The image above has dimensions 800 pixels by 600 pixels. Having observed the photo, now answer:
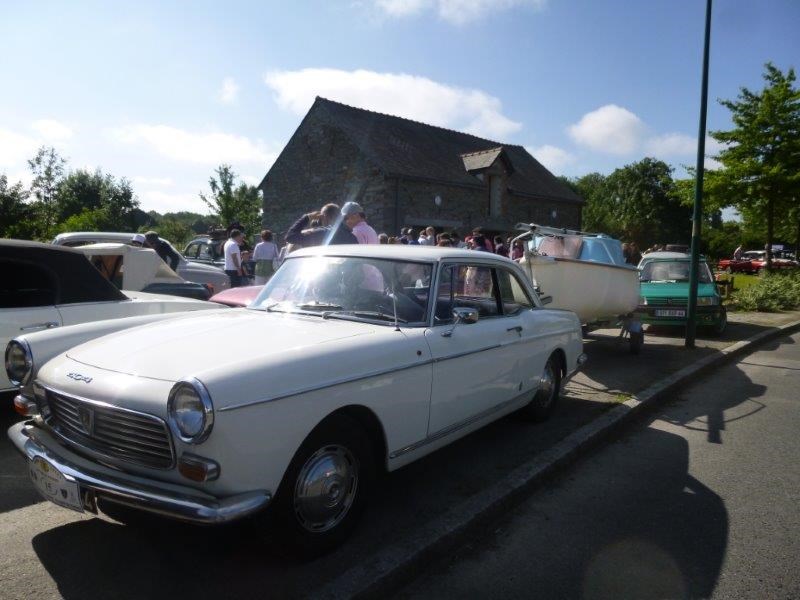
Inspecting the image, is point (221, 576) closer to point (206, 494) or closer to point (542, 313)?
point (206, 494)

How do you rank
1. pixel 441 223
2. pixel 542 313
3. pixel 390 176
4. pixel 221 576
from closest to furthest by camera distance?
pixel 221 576 → pixel 542 313 → pixel 390 176 → pixel 441 223

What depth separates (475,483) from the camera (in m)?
3.79

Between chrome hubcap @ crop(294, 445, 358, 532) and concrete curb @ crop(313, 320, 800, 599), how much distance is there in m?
0.28

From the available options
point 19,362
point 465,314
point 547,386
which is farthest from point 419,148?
point 19,362

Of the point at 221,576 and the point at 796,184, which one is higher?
the point at 796,184

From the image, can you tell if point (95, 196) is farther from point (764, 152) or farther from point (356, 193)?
point (764, 152)

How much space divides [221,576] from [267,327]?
130 cm

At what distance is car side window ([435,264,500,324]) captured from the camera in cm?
378

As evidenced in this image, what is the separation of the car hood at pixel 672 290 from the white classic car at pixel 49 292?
930 cm

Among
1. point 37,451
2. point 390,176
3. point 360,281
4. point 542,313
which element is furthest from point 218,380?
point 390,176

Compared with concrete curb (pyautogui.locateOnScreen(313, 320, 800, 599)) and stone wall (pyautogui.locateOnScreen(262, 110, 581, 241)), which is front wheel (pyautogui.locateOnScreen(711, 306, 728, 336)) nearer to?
concrete curb (pyautogui.locateOnScreen(313, 320, 800, 599))

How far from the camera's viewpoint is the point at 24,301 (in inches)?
178

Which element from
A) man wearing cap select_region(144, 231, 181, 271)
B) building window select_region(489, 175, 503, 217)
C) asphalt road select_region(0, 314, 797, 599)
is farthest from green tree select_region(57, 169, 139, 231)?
asphalt road select_region(0, 314, 797, 599)

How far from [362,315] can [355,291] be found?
24cm
